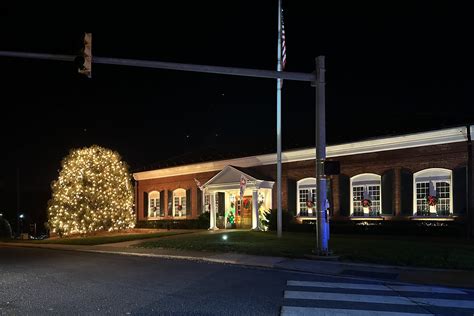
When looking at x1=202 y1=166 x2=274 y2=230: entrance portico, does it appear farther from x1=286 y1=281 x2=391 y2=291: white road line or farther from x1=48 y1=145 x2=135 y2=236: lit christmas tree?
x1=286 y1=281 x2=391 y2=291: white road line

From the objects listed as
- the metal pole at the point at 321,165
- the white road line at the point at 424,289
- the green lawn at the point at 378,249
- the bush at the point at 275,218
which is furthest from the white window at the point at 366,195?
the white road line at the point at 424,289

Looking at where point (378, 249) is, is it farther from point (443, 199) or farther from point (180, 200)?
point (180, 200)

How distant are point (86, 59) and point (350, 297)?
9.13 meters

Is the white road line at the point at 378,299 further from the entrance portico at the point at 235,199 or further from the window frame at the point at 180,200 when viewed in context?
the window frame at the point at 180,200

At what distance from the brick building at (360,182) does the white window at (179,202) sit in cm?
19

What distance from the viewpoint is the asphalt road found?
8281mm

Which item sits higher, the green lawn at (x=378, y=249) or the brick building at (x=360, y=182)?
the brick building at (x=360, y=182)

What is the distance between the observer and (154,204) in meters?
40.7

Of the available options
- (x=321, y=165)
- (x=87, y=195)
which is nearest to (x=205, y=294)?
(x=321, y=165)

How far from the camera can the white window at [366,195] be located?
84.9ft

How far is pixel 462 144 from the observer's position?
22.5 meters

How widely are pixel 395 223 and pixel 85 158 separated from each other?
19676mm

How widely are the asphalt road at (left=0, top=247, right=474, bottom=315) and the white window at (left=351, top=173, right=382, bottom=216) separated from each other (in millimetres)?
13949

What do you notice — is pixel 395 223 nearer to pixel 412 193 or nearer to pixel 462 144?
pixel 412 193
